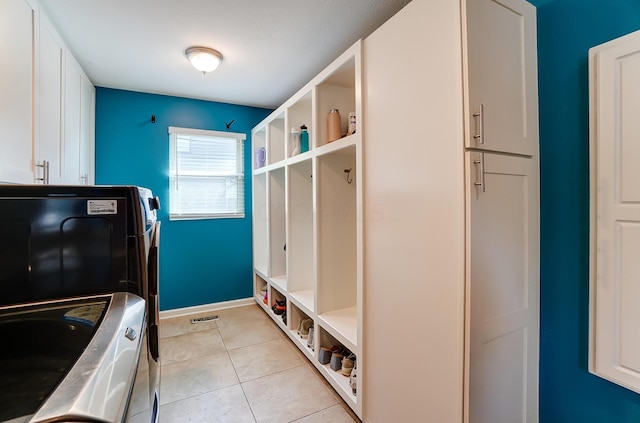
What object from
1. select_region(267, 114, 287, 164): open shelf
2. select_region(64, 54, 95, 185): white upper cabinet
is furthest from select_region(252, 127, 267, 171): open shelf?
select_region(64, 54, 95, 185): white upper cabinet

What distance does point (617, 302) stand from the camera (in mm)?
1080

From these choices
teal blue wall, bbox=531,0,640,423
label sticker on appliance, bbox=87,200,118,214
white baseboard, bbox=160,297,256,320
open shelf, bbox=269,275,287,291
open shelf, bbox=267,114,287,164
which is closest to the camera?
label sticker on appliance, bbox=87,200,118,214

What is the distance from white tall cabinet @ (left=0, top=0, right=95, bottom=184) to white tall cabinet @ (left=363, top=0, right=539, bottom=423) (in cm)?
174

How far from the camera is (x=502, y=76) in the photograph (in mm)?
1157

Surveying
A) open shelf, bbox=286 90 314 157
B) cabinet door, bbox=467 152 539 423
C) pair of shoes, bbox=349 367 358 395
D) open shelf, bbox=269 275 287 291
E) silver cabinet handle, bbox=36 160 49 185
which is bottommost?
pair of shoes, bbox=349 367 358 395

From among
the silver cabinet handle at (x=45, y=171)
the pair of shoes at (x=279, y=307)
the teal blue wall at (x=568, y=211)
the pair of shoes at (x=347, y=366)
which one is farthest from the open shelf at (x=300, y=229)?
the teal blue wall at (x=568, y=211)

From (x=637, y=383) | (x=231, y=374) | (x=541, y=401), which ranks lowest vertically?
(x=231, y=374)

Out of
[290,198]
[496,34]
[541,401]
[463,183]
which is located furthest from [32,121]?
[541,401]

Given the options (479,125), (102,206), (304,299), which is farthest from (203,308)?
(479,125)

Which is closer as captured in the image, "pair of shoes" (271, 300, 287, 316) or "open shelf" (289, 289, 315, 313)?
"open shelf" (289, 289, 315, 313)

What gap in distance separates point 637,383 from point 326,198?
5.59 feet

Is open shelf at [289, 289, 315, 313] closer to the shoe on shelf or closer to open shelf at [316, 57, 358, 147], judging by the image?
the shoe on shelf

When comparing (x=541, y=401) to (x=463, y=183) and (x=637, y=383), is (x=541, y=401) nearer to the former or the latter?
(x=637, y=383)

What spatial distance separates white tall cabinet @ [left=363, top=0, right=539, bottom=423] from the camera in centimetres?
107
